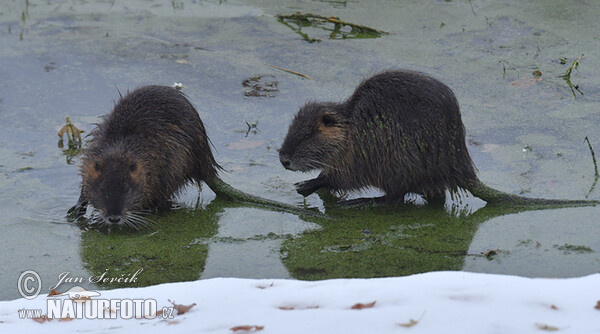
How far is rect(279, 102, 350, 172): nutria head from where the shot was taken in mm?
4457

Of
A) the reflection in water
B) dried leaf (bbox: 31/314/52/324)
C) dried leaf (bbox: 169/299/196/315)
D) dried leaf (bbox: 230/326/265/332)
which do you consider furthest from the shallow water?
dried leaf (bbox: 230/326/265/332)

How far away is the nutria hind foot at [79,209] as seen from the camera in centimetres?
421

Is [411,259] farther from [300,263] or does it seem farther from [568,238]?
[568,238]

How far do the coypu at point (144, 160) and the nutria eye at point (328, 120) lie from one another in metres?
0.53

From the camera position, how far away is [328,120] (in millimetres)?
4480

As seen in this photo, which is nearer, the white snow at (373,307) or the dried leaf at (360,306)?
the white snow at (373,307)

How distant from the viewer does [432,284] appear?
3068mm

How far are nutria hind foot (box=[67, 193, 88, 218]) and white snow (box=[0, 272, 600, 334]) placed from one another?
0.99 metres

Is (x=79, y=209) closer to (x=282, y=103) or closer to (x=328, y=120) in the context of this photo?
(x=328, y=120)

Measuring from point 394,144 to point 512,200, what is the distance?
66 centimetres

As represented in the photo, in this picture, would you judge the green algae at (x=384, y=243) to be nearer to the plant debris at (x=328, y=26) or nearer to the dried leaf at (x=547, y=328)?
the dried leaf at (x=547, y=328)

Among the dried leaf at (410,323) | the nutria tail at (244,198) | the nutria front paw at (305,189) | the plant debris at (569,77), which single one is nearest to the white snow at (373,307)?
the dried leaf at (410,323)

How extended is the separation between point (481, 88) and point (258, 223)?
2346 mm

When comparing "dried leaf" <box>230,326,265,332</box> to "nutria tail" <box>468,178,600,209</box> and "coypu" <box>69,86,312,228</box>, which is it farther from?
"nutria tail" <box>468,178,600,209</box>
